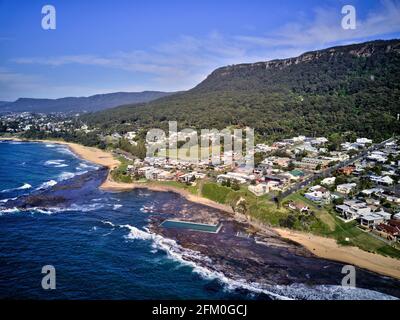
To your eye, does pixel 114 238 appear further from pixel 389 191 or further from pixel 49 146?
pixel 49 146

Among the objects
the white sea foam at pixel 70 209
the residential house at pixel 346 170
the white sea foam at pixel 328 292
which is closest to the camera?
the white sea foam at pixel 328 292

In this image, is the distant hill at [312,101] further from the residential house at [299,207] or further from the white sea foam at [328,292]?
the white sea foam at [328,292]

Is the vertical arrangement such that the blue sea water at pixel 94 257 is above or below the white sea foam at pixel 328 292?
above

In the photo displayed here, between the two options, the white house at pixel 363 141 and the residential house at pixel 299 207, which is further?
the white house at pixel 363 141

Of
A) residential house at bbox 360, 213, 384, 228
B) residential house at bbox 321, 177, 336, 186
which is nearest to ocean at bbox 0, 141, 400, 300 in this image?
residential house at bbox 360, 213, 384, 228

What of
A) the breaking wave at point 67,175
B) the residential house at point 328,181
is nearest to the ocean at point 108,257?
the breaking wave at point 67,175

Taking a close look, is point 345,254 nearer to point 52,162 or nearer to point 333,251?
point 333,251
